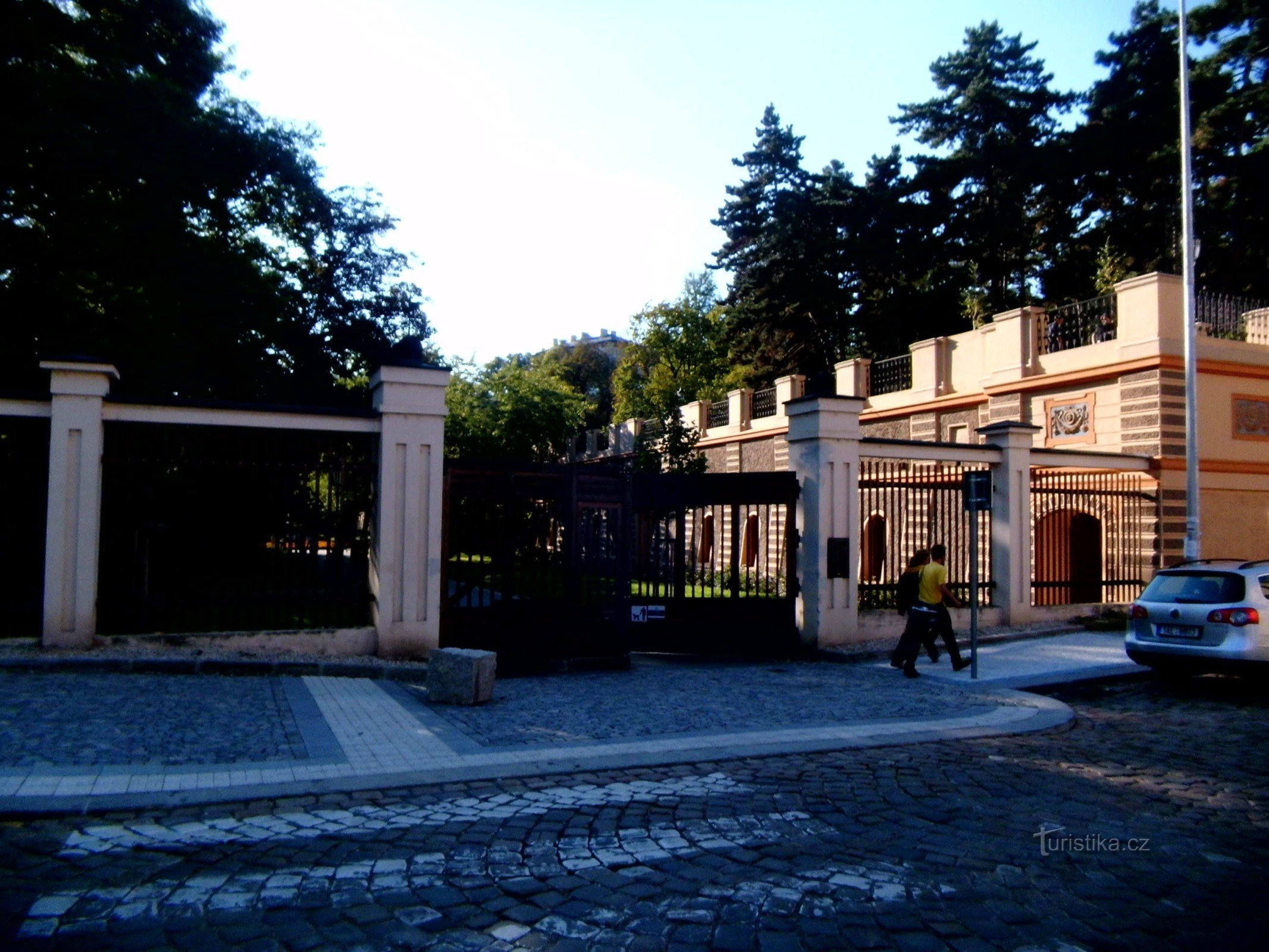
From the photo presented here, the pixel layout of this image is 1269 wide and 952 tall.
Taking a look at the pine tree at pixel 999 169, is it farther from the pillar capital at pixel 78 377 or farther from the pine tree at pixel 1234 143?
the pillar capital at pixel 78 377

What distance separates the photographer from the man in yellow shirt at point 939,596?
39.0 feet

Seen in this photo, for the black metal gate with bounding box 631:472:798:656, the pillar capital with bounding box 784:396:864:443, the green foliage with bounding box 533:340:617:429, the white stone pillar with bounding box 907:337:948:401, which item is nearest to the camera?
the black metal gate with bounding box 631:472:798:656

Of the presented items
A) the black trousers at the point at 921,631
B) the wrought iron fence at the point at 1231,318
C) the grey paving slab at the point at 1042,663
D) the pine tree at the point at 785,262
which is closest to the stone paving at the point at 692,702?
the black trousers at the point at 921,631

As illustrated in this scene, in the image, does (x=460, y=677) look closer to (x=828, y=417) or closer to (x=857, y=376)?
(x=828, y=417)

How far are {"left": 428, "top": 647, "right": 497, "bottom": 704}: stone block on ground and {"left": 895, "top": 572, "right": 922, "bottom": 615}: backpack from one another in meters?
5.76

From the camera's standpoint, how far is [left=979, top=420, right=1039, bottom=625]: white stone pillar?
1507 cm

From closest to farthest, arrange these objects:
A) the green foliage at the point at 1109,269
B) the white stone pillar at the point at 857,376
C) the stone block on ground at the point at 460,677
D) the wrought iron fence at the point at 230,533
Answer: the stone block on ground at the point at 460,677 → the wrought iron fence at the point at 230,533 → the white stone pillar at the point at 857,376 → the green foliage at the point at 1109,269

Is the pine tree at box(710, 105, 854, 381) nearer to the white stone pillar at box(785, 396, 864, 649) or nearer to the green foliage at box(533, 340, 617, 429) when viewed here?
the green foliage at box(533, 340, 617, 429)

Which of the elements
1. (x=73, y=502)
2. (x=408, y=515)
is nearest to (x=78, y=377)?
(x=73, y=502)

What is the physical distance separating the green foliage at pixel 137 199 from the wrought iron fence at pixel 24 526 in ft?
16.1

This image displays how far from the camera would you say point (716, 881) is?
15.3 ft

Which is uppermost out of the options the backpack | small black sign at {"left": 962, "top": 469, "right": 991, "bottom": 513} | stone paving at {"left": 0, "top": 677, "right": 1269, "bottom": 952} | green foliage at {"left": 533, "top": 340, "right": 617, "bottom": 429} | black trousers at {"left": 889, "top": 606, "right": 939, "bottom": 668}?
green foliage at {"left": 533, "top": 340, "right": 617, "bottom": 429}

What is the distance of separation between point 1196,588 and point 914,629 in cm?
314

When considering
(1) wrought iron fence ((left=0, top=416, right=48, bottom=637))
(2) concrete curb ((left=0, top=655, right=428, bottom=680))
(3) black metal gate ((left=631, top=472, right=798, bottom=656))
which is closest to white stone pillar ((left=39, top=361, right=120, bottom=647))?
(1) wrought iron fence ((left=0, top=416, right=48, bottom=637))
